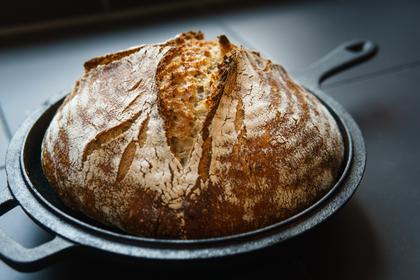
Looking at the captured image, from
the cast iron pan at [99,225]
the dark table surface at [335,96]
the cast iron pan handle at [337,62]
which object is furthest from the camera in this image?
the cast iron pan handle at [337,62]

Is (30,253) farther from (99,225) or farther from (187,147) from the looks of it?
(187,147)

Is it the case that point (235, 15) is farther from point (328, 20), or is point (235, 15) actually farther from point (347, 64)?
point (347, 64)

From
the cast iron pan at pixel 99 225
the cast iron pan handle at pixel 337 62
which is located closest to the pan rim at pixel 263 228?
the cast iron pan at pixel 99 225

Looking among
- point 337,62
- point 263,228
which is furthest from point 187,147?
point 337,62

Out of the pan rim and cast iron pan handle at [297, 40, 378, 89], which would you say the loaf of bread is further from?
cast iron pan handle at [297, 40, 378, 89]

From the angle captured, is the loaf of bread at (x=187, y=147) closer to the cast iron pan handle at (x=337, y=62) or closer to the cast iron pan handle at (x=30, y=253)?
the cast iron pan handle at (x=30, y=253)

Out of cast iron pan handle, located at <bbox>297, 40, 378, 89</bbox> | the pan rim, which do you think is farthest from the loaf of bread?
cast iron pan handle, located at <bbox>297, 40, 378, 89</bbox>

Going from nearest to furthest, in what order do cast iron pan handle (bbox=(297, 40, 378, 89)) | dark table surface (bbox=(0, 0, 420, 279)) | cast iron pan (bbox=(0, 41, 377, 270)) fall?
cast iron pan (bbox=(0, 41, 377, 270)) < dark table surface (bbox=(0, 0, 420, 279)) < cast iron pan handle (bbox=(297, 40, 378, 89))

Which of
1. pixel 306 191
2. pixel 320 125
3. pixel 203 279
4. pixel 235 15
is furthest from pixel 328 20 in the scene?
pixel 203 279
